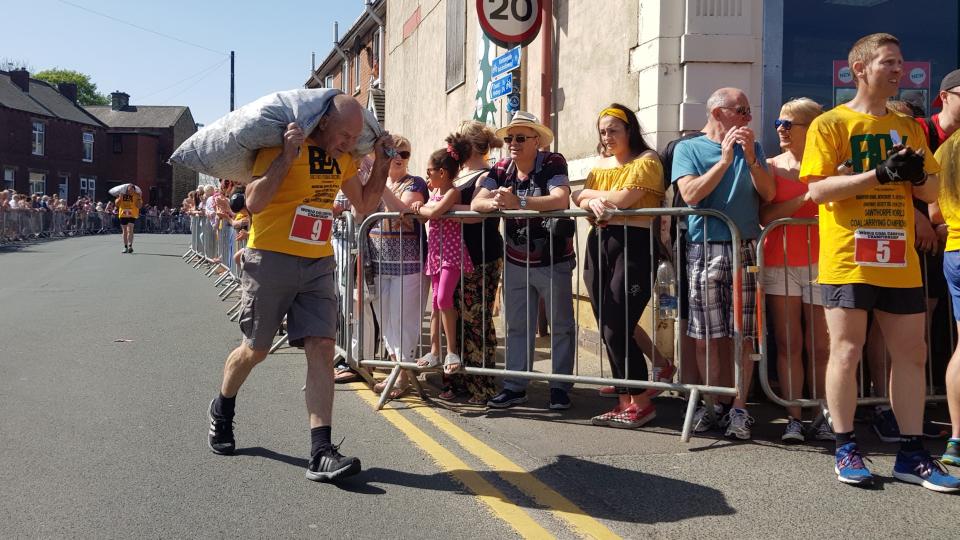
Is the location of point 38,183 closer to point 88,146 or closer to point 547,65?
point 88,146

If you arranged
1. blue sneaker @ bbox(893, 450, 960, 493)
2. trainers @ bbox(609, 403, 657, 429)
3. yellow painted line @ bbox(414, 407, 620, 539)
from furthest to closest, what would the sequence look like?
trainers @ bbox(609, 403, 657, 429), blue sneaker @ bbox(893, 450, 960, 493), yellow painted line @ bbox(414, 407, 620, 539)

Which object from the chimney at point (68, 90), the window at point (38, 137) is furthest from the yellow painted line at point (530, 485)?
the chimney at point (68, 90)

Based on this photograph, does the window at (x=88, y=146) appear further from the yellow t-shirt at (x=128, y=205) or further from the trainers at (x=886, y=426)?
the trainers at (x=886, y=426)

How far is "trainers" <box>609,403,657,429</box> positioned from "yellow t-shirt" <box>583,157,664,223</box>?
3.96 feet

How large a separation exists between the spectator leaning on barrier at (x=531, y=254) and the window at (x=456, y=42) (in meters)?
8.49

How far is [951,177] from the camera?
14.4ft

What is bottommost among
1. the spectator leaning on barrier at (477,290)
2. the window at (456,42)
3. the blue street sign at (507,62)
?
the spectator leaning on barrier at (477,290)

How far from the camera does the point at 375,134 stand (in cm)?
466

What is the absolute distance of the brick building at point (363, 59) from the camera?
79.3 feet

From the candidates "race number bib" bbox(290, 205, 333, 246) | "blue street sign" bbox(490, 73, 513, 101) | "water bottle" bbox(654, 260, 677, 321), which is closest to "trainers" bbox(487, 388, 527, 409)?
"water bottle" bbox(654, 260, 677, 321)

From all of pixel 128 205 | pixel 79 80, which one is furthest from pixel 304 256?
pixel 79 80

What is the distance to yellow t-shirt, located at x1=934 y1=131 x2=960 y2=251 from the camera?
4.38 m

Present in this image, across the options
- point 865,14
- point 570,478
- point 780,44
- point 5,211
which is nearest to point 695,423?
point 570,478

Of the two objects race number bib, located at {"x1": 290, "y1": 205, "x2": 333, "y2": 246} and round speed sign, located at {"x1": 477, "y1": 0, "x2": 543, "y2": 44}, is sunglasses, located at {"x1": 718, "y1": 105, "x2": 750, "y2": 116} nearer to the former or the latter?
race number bib, located at {"x1": 290, "y1": 205, "x2": 333, "y2": 246}
